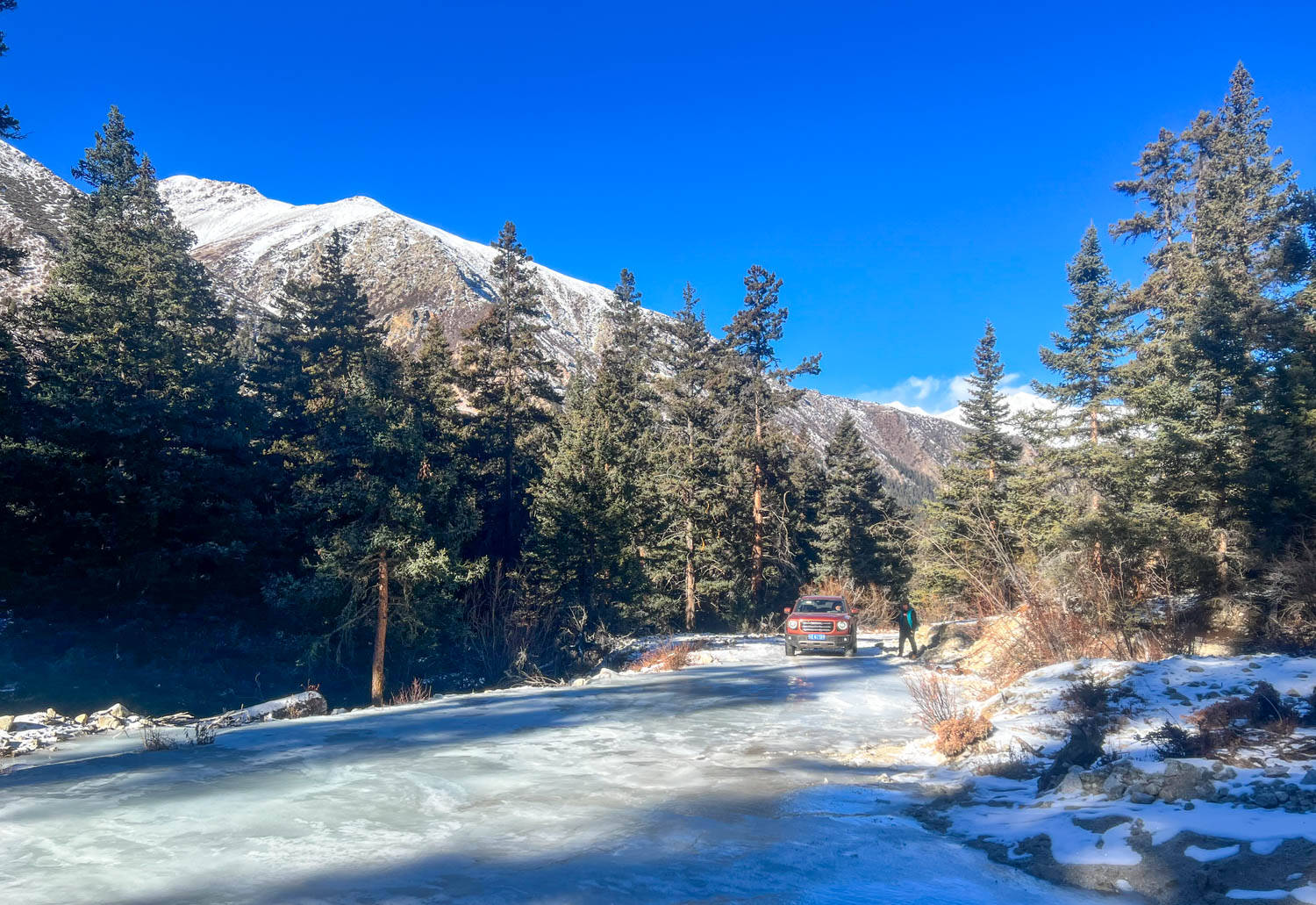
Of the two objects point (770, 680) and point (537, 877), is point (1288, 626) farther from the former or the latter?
point (537, 877)

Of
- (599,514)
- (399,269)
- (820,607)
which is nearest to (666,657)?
(820,607)

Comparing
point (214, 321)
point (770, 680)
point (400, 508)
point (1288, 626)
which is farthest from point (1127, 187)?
point (214, 321)

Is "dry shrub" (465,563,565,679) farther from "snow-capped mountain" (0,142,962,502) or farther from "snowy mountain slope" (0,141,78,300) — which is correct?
"snow-capped mountain" (0,142,962,502)

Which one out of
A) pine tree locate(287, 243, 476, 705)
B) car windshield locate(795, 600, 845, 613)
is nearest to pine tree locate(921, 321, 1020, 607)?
car windshield locate(795, 600, 845, 613)

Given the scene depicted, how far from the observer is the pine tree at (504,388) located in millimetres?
34281

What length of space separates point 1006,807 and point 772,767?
9.05ft

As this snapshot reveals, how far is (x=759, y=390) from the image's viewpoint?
1533 inches

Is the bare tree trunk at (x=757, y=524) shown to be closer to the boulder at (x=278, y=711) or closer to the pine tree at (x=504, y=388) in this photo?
the pine tree at (x=504, y=388)

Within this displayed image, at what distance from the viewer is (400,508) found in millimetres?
20266

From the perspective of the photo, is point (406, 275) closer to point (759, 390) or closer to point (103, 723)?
point (759, 390)

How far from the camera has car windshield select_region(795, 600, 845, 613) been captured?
21844mm

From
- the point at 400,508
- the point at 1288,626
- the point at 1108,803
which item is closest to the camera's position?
the point at 1108,803

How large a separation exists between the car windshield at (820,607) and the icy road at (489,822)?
10651mm

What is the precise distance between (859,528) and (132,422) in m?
39.0
